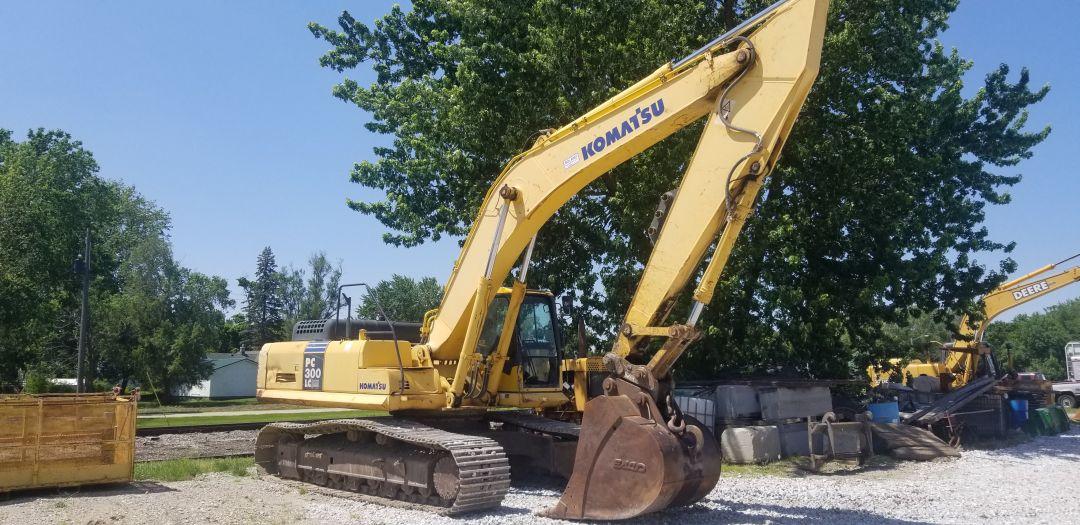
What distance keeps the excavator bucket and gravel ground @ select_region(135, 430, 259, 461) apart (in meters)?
9.49

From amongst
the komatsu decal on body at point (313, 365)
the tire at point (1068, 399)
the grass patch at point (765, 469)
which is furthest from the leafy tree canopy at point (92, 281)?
the tire at point (1068, 399)

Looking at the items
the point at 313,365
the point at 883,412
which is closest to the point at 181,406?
the point at 313,365

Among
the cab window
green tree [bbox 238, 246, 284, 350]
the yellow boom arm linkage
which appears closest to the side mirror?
the cab window

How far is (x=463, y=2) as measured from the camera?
58.6 ft

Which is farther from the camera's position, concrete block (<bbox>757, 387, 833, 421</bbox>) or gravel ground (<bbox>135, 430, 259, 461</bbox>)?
gravel ground (<bbox>135, 430, 259, 461</bbox>)

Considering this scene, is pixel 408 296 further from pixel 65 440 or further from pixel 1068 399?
pixel 65 440

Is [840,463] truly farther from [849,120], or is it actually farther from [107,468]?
[107,468]

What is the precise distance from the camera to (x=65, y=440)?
10.9m

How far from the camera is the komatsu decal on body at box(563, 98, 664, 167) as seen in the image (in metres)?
8.68

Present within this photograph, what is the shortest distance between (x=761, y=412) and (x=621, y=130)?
8059 millimetres

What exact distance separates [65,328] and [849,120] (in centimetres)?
4218

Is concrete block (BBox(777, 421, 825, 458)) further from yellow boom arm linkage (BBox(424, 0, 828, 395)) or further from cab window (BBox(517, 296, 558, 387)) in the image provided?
yellow boom arm linkage (BBox(424, 0, 828, 395))

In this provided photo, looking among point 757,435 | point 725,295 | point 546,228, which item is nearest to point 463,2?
point 546,228

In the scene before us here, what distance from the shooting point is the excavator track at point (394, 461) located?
9.02 meters
